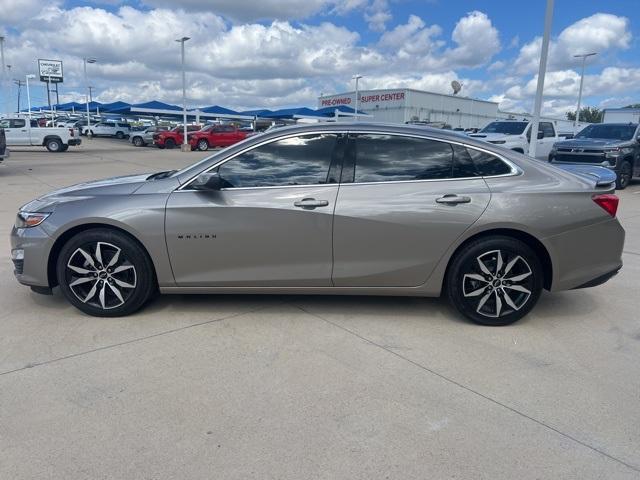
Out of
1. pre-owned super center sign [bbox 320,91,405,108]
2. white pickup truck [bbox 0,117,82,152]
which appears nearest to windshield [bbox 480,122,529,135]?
white pickup truck [bbox 0,117,82,152]

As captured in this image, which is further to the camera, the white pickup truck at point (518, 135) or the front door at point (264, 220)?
the white pickup truck at point (518, 135)

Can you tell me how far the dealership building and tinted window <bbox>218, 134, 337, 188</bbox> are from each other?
165ft

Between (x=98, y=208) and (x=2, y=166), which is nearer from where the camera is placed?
(x=98, y=208)

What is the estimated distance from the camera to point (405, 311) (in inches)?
178

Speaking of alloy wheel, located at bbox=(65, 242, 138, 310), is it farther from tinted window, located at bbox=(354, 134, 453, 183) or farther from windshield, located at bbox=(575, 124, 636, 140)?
windshield, located at bbox=(575, 124, 636, 140)

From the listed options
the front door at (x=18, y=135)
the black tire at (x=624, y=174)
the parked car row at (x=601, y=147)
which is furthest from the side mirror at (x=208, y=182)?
the front door at (x=18, y=135)

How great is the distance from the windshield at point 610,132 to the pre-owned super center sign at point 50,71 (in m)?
63.0

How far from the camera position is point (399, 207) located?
13.1 ft

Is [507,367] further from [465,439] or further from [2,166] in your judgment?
[2,166]

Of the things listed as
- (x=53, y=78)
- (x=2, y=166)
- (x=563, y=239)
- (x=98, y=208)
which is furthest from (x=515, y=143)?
(x=53, y=78)

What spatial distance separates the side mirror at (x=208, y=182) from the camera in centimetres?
395

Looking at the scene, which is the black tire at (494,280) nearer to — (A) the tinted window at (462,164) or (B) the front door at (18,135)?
(A) the tinted window at (462,164)

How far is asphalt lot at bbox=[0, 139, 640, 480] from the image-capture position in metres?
2.54

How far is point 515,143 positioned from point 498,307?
1298 centimetres
